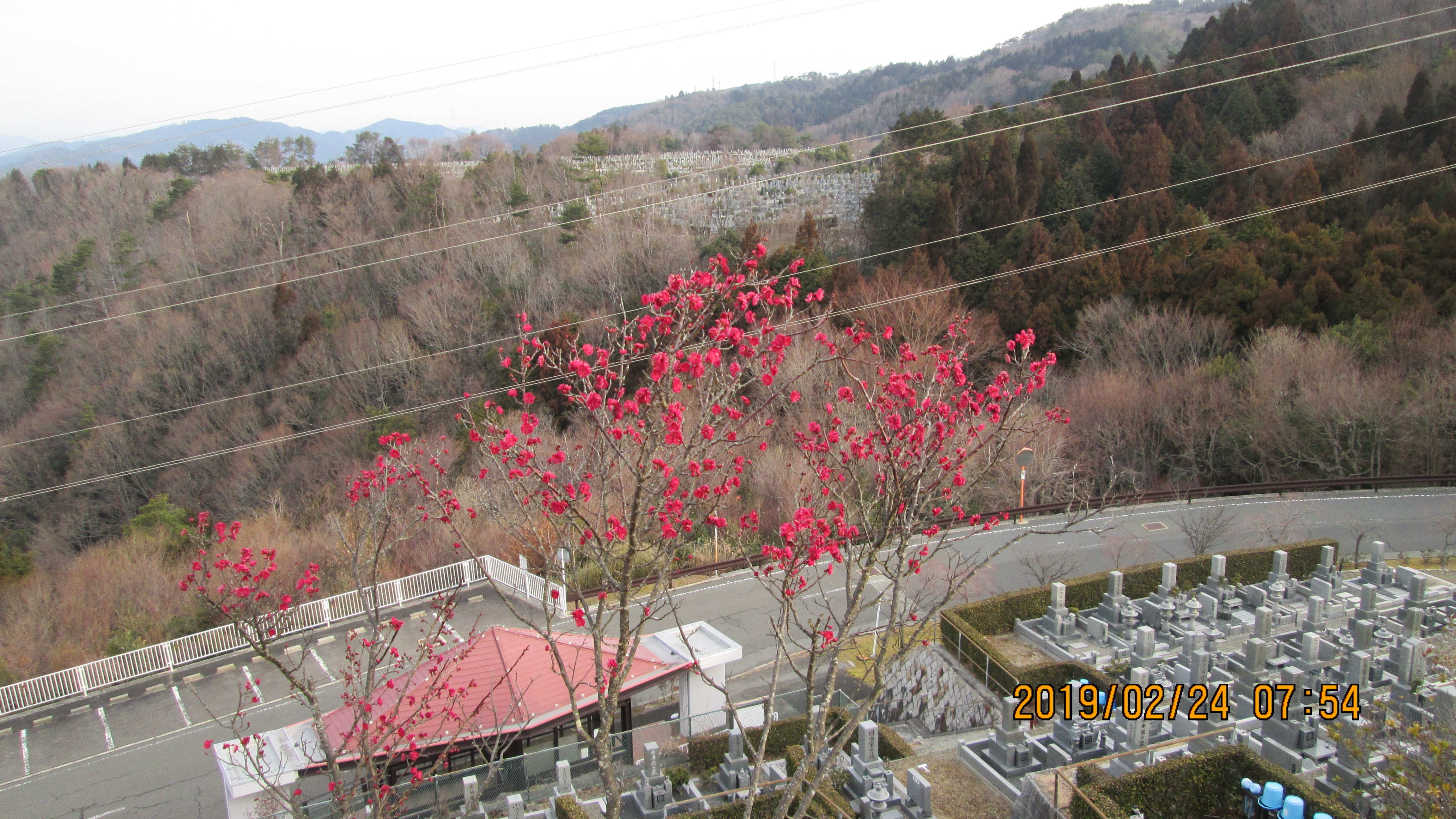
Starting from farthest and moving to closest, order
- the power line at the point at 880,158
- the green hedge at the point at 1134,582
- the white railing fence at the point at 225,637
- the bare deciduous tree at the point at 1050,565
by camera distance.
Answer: the power line at the point at 880,158 → the bare deciduous tree at the point at 1050,565 → the white railing fence at the point at 225,637 → the green hedge at the point at 1134,582

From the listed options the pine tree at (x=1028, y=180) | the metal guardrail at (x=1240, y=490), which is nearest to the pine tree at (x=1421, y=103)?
the pine tree at (x=1028, y=180)

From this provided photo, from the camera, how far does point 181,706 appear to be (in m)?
14.3

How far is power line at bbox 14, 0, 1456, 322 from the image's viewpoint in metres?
37.4

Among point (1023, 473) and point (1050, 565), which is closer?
point (1050, 565)

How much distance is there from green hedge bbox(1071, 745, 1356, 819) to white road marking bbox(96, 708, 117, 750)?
44.2 ft

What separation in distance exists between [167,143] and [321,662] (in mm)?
59307

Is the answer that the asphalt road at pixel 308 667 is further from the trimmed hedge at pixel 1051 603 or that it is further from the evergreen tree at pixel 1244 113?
the evergreen tree at pixel 1244 113

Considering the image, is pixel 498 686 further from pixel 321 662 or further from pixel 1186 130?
pixel 1186 130

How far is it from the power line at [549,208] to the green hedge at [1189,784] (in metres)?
29.6

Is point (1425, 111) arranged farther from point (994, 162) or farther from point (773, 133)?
point (773, 133)

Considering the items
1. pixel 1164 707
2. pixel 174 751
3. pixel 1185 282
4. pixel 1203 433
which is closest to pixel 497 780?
pixel 174 751

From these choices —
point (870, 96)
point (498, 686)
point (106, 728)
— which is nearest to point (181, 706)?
point (106, 728)

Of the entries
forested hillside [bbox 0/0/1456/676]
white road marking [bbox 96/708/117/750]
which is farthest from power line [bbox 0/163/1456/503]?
white road marking [bbox 96/708/117/750]

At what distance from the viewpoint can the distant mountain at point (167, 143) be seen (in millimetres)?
49594
